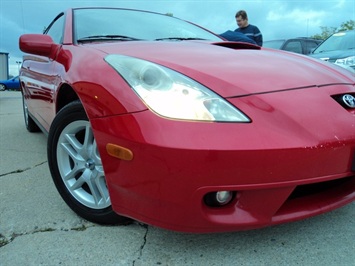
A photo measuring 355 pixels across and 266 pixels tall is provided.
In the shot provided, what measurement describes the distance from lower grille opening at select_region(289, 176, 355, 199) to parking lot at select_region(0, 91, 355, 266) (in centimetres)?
25

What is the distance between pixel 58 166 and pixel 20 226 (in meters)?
0.38

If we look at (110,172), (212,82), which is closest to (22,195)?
(110,172)

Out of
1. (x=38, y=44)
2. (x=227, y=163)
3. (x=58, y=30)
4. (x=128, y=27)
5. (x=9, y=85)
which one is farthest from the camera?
(x=9, y=85)

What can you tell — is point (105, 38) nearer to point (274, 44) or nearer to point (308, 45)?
point (274, 44)

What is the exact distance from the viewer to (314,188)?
1677mm

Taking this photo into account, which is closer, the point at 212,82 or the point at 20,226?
the point at 212,82

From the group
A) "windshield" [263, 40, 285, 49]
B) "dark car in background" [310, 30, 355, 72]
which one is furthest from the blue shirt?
"windshield" [263, 40, 285, 49]

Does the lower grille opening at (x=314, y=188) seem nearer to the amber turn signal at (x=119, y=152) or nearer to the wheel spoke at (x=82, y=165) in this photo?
the amber turn signal at (x=119, y=152)

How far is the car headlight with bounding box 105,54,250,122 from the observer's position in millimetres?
1399

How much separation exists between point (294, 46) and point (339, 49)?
2.67 metres

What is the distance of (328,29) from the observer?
115ft

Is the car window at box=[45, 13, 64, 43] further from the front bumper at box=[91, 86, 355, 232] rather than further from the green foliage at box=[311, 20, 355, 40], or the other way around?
the green foliage at box=[311, 20, 355, 40]

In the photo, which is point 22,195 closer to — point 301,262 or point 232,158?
point 232,158

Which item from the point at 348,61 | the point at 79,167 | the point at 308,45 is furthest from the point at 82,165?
the point at 308,45
